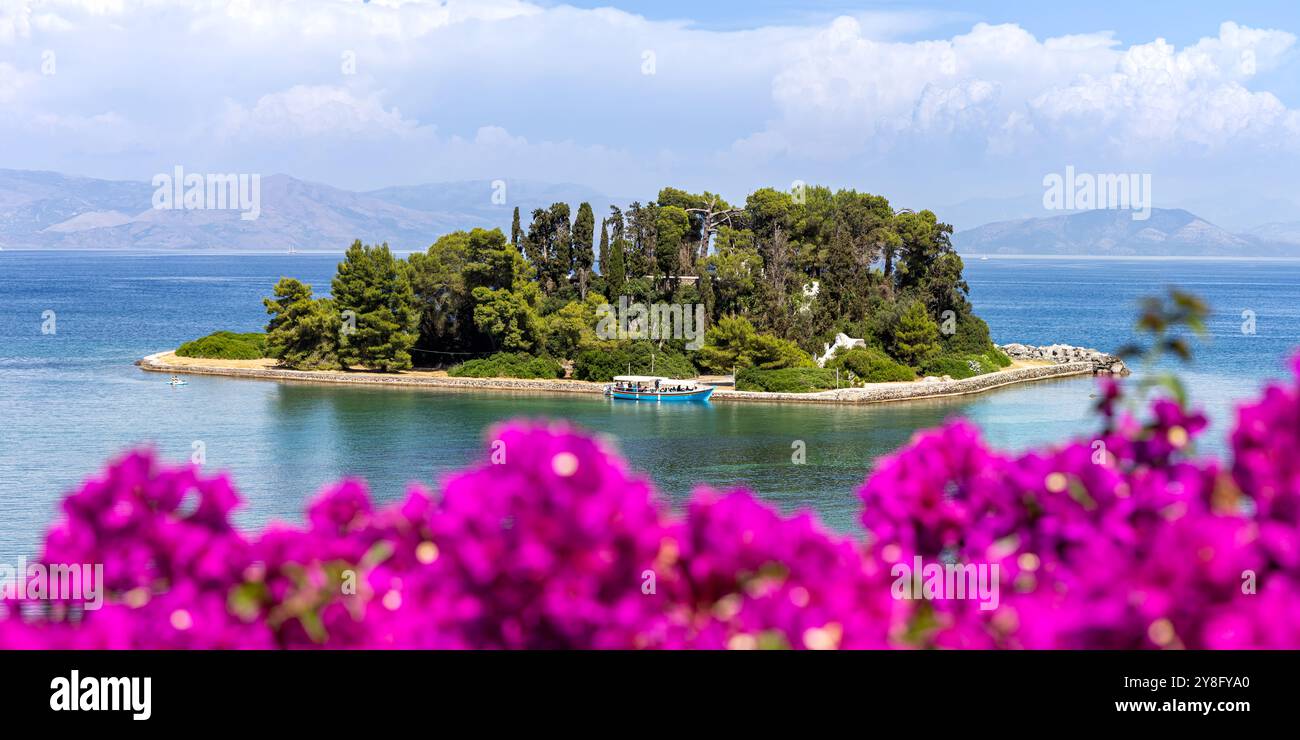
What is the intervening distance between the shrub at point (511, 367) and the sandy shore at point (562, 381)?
32cm

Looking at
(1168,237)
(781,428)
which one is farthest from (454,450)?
(1168,237)

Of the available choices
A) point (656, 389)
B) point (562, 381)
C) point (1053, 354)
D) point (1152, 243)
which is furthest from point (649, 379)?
point (1152, 243)

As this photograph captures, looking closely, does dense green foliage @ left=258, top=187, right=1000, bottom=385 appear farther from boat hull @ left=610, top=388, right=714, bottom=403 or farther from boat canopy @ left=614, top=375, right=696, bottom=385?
boat hull @ left=610, top=388, right=714, bottom=403

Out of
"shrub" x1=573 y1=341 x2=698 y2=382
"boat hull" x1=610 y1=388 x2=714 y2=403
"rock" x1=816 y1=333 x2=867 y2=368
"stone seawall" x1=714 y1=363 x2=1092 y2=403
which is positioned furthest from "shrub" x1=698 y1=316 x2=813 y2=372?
"boat hull" x1=610 y1=388 x2=714 y2=403

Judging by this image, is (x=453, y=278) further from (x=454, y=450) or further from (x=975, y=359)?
(x=975, y=359)

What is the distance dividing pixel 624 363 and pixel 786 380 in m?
4.92

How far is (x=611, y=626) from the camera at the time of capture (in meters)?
1.67

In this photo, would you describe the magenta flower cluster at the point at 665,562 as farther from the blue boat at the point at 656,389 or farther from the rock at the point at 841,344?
the rock at the point at 841,344

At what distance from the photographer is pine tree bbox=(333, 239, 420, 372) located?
37719 millimetres

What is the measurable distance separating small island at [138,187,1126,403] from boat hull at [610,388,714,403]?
4.23 ft

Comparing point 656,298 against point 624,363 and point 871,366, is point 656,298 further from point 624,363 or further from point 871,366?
point 871,366

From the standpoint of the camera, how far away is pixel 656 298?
129 feet

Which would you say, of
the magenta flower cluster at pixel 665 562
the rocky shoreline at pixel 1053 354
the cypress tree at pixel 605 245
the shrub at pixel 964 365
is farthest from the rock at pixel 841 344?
the magenta flower cluster at pixel 665 562
